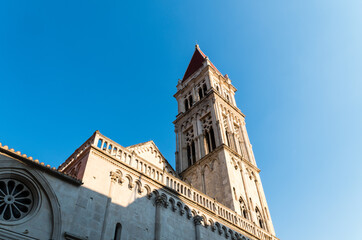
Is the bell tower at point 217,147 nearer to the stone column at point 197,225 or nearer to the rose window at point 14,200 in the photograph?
the stone column at point 197,225

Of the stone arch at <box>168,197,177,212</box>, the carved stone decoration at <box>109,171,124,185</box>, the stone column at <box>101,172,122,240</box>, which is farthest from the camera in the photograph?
the stone arch at <box>168,197,177,212</box>

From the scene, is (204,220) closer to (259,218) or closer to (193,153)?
(259,218)

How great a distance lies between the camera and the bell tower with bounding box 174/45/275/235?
23.9m

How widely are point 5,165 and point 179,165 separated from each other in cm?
1949

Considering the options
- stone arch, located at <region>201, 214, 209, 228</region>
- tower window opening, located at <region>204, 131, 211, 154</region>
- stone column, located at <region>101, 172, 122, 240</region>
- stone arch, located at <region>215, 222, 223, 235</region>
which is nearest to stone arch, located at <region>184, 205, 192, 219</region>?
stone arch, located at <region>201, 214, 209, 228</region>

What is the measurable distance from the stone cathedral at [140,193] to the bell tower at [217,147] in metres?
0.10

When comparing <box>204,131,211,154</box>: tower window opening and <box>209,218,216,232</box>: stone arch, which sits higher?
<box>204,131,211,154</box>: tower window opening

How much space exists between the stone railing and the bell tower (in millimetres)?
1268

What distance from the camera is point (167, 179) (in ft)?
58.3

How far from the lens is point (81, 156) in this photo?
14859 millimetres

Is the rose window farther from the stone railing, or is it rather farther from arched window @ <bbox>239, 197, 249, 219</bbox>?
arched window @ <bbox>239, 197, 249, 219</bbox>

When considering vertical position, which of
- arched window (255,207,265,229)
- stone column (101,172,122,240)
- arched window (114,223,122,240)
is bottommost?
arched window (114,223,122,240)

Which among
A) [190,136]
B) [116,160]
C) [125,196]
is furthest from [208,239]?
[190,136]

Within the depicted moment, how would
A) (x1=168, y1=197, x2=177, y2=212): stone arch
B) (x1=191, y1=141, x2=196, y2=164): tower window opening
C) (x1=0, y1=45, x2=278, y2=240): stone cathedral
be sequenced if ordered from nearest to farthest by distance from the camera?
(x1=0, y1=45, x2=278, y2=240): stone cathedral < (x1=168, y1=197, x2=177, y2=212): stone arch < (x1=191, y1=141, x2=196, y2=164): tower window opening
